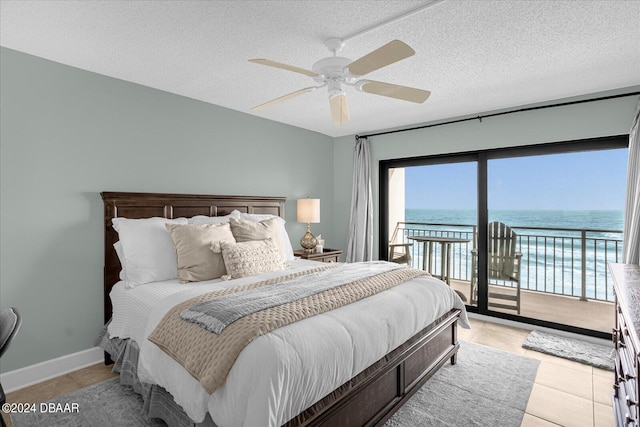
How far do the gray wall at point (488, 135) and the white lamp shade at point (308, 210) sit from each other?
3.14 ft

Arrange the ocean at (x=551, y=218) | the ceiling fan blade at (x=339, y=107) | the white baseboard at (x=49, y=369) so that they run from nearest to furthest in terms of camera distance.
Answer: the ceiling fan blade at (x=339, y=107)
the white baseboard at (x=49, y=369)
the ocean at (x=551, y=218)

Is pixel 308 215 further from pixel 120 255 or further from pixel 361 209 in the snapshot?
pixel 120 255

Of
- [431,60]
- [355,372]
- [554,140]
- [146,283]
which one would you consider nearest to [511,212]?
[554,140]

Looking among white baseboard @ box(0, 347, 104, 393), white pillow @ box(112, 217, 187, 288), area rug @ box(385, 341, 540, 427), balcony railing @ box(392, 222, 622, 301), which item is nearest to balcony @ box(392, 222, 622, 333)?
balcony railing @ box(392, 222, 622, 301)

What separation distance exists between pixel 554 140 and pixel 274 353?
12.0 feet

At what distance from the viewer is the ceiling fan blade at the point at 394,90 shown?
7.12ft

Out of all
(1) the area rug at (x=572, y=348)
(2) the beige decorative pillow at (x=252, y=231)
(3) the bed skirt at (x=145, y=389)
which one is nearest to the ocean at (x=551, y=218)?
(1) the area rug at (x=572, y=348)

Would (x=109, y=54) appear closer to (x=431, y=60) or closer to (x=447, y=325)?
(x=431, y=60)

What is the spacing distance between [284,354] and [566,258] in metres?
4.17

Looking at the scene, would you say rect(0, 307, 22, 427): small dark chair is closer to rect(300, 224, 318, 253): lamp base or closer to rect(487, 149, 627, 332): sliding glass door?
rect(300, 224, 318, 253): lamp base

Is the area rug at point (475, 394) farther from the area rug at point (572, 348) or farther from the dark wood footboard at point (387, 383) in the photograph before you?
the area rug at point (572, 348)

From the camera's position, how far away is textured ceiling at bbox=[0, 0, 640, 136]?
192 centimetres

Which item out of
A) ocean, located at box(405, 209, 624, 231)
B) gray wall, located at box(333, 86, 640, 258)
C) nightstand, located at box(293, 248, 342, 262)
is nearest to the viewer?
gray wall, located at box(333, 86, 640, 258)

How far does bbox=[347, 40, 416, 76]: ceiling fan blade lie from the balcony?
306cm
